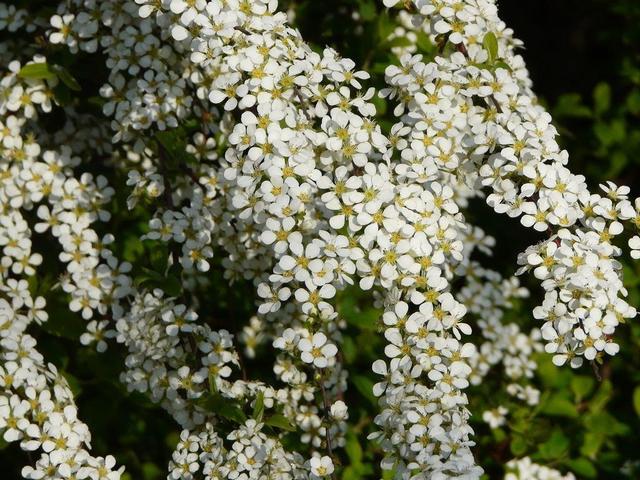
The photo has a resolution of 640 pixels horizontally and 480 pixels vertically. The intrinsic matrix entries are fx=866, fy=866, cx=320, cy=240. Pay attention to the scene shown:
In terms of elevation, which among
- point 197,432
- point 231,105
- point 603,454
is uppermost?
point 231,105

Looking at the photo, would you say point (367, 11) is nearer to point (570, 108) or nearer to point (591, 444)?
point (570, 108)

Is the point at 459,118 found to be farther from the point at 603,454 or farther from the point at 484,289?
the point at 603,454

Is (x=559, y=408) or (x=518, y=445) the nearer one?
(x=518, y=445)

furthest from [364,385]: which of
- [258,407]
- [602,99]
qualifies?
[602,99]

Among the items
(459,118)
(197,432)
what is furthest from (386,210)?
(197,432)

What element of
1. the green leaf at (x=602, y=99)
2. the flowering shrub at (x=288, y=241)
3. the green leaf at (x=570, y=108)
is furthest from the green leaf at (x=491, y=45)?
the green leaf at (x=602, y=99)

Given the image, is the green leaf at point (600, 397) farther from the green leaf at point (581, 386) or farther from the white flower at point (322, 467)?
the white flower at point (322, 467)

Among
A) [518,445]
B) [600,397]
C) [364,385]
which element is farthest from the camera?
[600,397]
